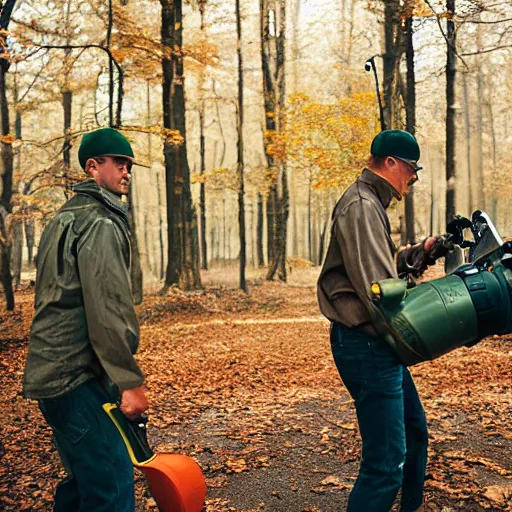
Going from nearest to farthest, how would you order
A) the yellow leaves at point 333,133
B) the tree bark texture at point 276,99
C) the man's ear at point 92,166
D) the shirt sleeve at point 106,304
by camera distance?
the shirt sleeve at point 106,304, the man's ear at point 92,166, the yellow leaves at point 333,133, the tree bark texture at point 276,99

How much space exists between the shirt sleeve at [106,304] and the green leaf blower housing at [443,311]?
108cm

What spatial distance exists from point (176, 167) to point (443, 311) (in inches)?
543

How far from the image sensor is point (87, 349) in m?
2.48

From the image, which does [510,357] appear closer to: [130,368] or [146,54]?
[130,368]

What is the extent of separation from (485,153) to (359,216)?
38.9 m

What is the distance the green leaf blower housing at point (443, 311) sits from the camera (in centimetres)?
260

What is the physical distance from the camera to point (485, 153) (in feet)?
126

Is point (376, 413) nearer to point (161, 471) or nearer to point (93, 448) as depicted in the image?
point (161, 471)

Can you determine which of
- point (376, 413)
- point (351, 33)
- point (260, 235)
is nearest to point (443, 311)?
point (376, 413)

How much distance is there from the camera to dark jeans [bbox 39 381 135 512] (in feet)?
7.86

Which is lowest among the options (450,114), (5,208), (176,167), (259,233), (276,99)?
(259,233)

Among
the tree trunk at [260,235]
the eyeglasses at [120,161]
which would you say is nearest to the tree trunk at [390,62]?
the eyeglasses at [120,161]

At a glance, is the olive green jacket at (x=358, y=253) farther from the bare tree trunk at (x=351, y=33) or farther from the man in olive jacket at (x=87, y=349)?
the bare tree trunk at (x=351, y=33)

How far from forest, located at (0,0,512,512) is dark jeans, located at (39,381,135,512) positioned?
174cm
